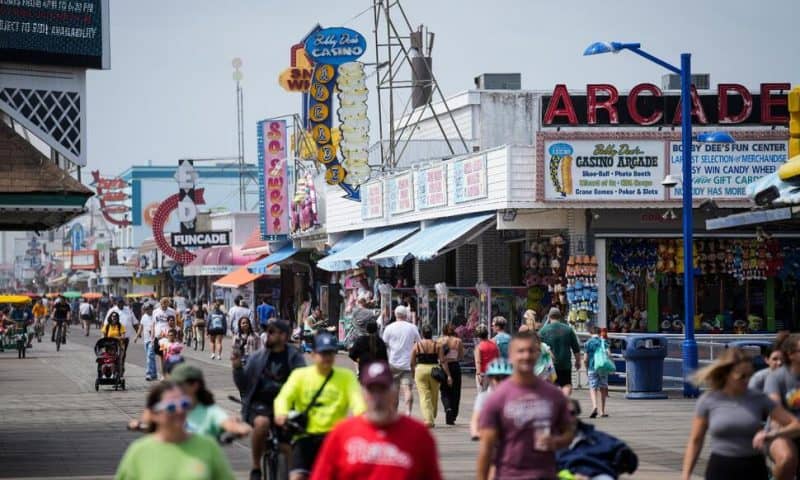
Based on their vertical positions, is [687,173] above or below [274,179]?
below

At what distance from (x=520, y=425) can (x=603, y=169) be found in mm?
22292

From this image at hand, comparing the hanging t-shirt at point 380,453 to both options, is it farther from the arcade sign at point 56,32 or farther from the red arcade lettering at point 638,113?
the red arcade lettering at point 638,113

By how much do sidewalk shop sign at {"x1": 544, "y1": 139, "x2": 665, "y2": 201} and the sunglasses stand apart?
23685 millimetres

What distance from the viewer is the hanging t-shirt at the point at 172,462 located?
756 cm

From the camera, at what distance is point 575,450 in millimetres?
10352

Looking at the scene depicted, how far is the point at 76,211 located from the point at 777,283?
19.5 metres

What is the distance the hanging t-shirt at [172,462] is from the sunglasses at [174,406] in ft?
0.53

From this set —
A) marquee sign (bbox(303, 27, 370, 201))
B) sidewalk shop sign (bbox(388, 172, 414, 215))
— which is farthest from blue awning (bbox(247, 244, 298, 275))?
sidewalk shop sign (bbox(388, 172, 414, 215))

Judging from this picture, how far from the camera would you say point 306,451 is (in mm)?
11828

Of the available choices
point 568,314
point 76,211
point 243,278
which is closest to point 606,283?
point 568,314

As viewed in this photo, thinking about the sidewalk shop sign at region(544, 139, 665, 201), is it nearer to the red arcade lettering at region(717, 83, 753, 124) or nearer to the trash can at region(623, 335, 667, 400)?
the red arcade lettering at region(717, 83, 753, 124)

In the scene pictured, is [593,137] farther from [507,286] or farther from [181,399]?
[181,399]

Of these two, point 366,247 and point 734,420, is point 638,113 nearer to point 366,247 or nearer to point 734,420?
point 366,247

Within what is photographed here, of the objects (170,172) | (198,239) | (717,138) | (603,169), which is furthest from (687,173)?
(170,172)
